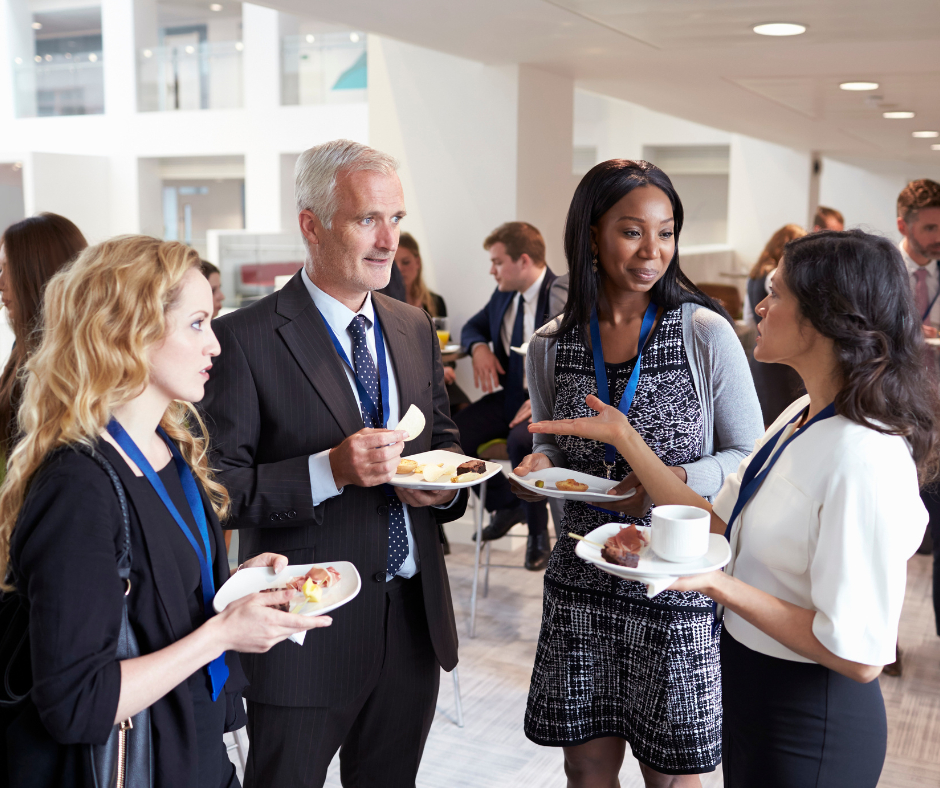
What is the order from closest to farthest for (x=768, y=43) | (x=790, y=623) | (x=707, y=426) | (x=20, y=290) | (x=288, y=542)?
(x=790, y=623)
(x=288, y=542)
(x=707, y=426)
(x=20, y=290)
(x=768, y=43)

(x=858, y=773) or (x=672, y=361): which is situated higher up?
(x=672, y=361)

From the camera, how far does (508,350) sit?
447 centimetres

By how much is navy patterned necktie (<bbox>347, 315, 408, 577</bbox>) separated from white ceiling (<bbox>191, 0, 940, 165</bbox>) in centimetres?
184

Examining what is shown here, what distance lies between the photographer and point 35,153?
14.0m

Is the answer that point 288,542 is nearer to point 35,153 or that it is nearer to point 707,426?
point 707,426

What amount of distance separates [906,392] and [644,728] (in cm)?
85

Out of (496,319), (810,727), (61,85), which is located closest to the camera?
(810,727)

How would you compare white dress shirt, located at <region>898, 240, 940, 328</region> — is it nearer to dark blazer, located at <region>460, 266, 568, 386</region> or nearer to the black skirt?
dark blazer, located at <region>460, 266, 568, 386</region>

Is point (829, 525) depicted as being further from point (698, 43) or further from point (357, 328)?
point (698, 43)

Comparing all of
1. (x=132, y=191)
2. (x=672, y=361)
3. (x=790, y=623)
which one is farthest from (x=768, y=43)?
(x=132, y=191)

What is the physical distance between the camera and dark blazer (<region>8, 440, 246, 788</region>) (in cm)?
101

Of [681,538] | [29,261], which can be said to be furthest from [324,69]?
[681,538]

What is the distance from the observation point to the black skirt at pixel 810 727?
1.26 m

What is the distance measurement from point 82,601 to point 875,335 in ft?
3.70
